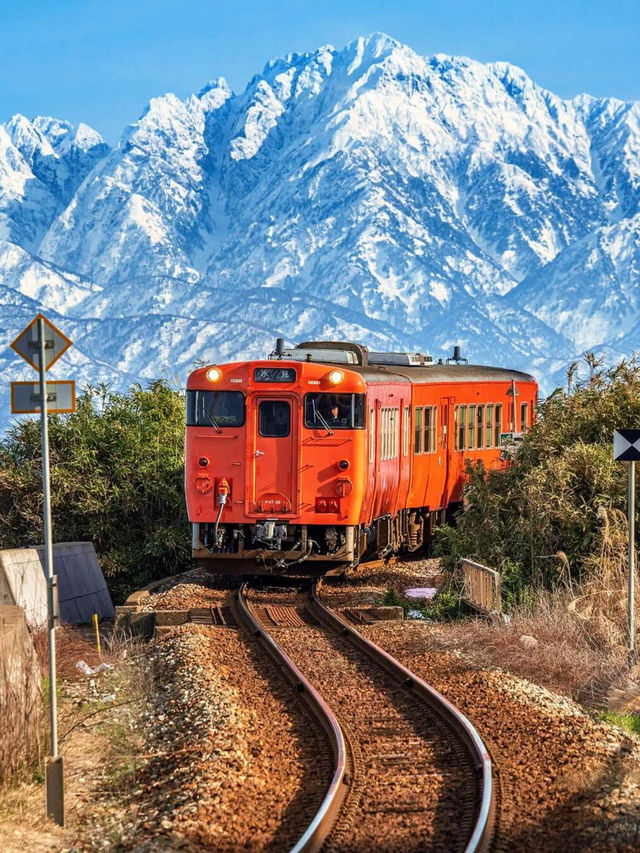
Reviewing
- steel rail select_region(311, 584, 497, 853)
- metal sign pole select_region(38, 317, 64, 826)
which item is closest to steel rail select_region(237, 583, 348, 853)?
steel rail select_region(311, 584, 497, 853)

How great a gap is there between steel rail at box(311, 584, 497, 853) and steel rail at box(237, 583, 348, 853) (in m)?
0.87

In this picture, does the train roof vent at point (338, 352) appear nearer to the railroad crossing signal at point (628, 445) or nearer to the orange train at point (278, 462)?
the orange train at point (278, 462)

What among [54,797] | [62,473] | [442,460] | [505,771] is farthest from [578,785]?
[62,473]

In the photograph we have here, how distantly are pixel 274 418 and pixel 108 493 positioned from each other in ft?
27.5

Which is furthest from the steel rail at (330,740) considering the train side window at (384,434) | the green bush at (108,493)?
the green bush at (108,493)

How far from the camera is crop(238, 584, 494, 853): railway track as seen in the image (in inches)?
329

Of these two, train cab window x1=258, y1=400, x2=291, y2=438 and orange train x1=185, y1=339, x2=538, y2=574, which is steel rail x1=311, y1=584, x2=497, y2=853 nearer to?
orange train x1=185, y1=339, x2=538, y2=574

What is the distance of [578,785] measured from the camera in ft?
30.3

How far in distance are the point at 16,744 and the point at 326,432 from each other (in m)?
9.74

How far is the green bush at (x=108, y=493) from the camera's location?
26.9 meters

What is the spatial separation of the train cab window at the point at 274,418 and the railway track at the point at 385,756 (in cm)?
453

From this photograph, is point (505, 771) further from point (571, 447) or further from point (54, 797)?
point (571, 447)

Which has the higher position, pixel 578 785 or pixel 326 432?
pixel 326 432

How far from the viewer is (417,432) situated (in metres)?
23.8
